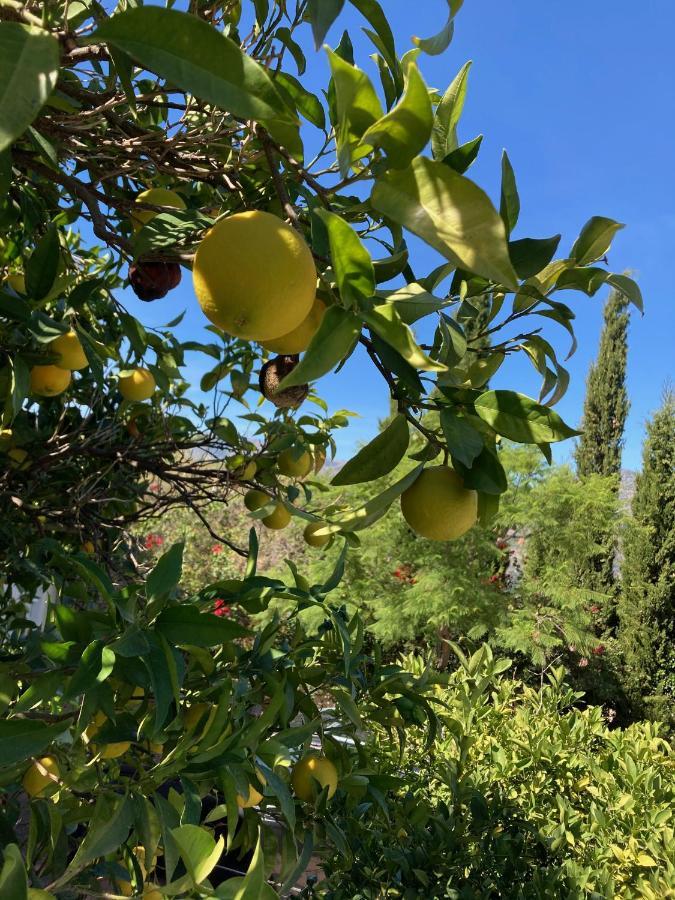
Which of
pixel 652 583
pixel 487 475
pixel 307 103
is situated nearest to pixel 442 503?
pixel 487 475

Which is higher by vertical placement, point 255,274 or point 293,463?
point 293,463

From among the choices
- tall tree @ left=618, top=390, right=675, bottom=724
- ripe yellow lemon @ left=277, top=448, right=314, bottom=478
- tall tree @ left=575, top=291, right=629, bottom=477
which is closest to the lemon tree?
ripe yellow lemon @ left=277, top=448, right=314, bottom=478

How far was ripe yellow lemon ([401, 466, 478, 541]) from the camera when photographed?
744mm

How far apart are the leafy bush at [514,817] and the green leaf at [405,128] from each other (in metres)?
0.94

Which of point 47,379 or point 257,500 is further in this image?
point 257,500

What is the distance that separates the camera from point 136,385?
1.75 meters

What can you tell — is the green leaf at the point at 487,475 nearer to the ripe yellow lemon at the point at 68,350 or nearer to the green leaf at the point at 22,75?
the green leaf at the point at 22,75

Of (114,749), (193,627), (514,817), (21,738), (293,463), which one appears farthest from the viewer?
(293,463)

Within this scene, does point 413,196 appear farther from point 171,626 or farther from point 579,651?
point 579,651

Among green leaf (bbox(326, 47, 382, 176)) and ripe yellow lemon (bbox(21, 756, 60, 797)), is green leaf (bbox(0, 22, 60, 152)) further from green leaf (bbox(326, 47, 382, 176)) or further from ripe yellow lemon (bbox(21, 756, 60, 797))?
ripe yellow lemon (bbox(21, 756, 60, 797))

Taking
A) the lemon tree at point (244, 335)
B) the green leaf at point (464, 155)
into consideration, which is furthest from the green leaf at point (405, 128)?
the green leaf at point (464, 155)

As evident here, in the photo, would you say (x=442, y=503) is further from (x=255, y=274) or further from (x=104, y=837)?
(x=104, y=837)

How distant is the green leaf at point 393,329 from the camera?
0.46 metres

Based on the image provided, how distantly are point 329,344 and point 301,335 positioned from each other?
0.19 m
